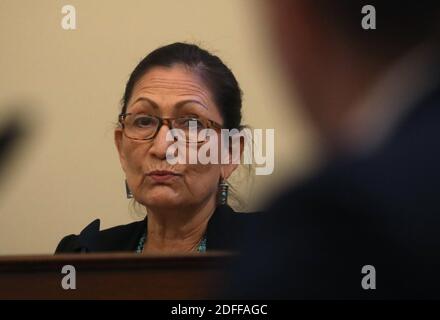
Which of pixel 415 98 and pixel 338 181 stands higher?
pixel 415 98

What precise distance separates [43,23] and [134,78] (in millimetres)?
307

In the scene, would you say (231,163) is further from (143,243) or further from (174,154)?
(143,243)

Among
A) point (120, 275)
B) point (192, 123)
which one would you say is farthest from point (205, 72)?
point (120, 275)

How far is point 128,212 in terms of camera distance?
7.23 feet

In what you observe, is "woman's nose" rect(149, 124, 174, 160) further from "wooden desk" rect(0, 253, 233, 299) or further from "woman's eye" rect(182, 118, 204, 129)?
"wooden desk" rect(0, 253, 233, 299)

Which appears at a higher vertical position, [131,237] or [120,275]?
[131,237]

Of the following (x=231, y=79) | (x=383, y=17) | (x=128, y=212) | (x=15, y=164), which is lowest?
(x=128, y=212)

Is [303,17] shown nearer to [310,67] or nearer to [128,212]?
[310,67]

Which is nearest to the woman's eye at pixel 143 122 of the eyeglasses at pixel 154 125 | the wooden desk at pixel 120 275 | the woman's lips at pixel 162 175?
the eyeglasses at pixel 154 125

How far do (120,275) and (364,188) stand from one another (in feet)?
2.39

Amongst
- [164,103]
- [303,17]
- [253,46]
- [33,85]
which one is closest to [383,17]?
[303,17]

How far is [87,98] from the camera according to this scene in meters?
2.20

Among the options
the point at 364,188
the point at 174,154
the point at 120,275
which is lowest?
the point at 120,275

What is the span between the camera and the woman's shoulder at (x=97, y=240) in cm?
218
